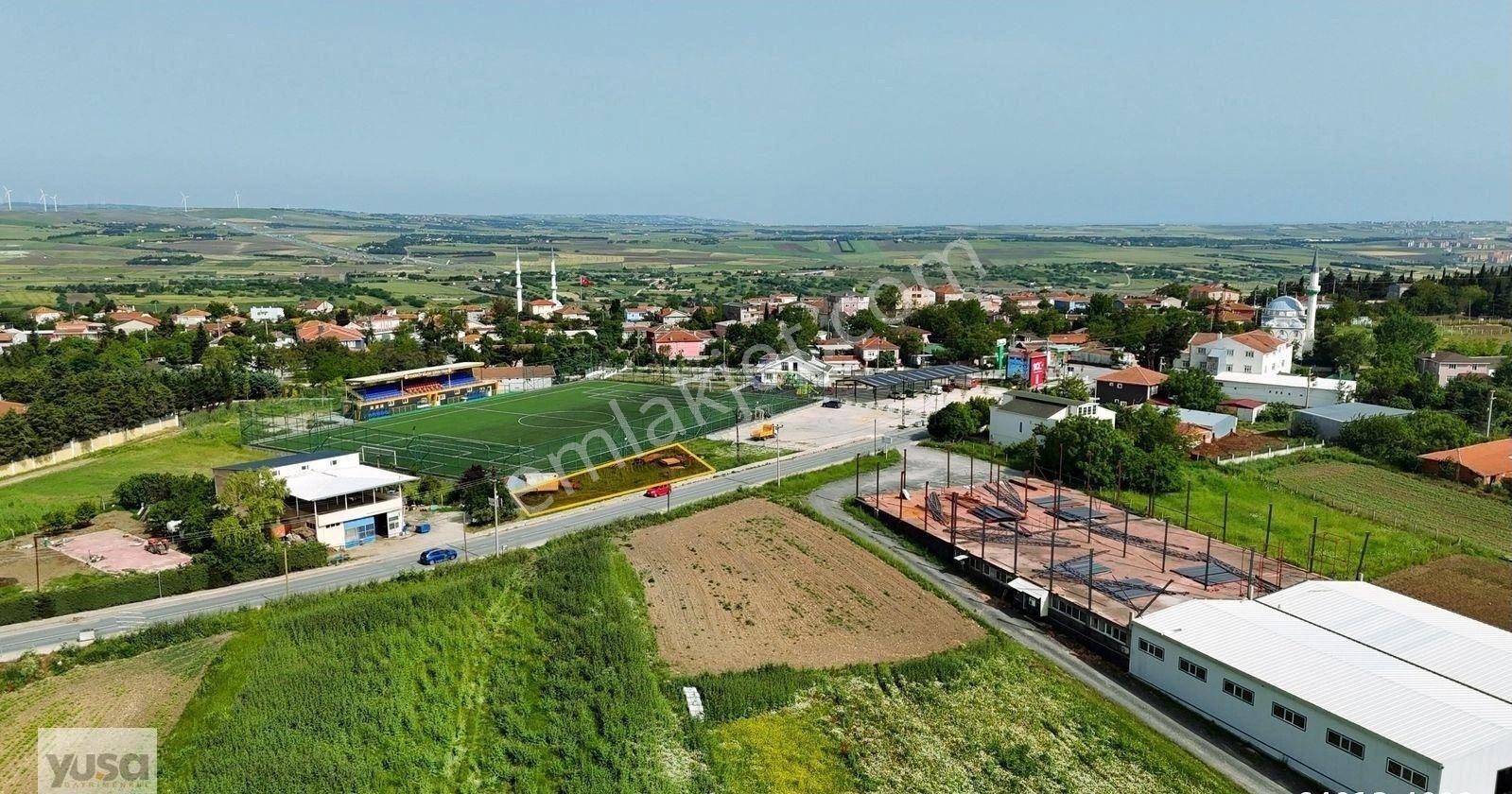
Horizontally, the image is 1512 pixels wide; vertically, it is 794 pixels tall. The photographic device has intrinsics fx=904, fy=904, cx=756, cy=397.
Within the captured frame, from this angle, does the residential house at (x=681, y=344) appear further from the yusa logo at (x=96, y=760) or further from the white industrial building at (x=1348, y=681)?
the yusa logo at (x=96, y=760)

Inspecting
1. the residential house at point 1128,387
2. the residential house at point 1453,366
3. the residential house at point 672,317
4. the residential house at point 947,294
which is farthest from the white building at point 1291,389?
the residential house at point 672,317

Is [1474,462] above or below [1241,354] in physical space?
below

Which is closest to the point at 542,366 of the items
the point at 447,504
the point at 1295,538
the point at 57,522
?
the point at 447,504

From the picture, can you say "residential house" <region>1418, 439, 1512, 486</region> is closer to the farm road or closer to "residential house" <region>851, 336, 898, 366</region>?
the farm road

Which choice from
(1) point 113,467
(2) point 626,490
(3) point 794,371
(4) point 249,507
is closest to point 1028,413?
(2) point 626,490

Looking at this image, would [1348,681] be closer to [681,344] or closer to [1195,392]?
[1195,392]
